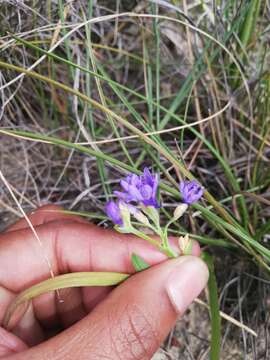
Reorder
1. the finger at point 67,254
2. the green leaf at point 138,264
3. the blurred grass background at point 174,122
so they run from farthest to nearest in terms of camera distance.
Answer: the blurred grass background at point 174,122 < the finger at point 67,254 < the green leaf at point 138,264

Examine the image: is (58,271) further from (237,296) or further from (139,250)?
(237,296)

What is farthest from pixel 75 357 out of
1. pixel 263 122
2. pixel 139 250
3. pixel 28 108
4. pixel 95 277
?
pixel 28 108

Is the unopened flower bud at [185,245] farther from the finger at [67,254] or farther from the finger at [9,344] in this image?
the finger at [9,344]

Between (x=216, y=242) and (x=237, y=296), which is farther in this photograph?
(x=237, y=296)

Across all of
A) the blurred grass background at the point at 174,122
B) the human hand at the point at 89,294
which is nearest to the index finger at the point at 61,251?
the human hand at the point at 89,294

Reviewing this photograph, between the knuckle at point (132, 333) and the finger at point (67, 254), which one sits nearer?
the knuckle at point (132, 333)

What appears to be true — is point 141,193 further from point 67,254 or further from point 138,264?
point 67,254

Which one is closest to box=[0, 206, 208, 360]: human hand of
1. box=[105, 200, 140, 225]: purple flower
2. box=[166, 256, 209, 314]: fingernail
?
box=[166, 256, 209, 314]: fingernail
